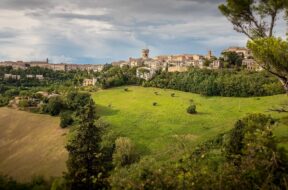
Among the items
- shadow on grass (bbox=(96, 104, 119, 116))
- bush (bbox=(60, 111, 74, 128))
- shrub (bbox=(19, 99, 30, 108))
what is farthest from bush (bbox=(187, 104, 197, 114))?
shrub (bbox=(19, 99, 30, 108))

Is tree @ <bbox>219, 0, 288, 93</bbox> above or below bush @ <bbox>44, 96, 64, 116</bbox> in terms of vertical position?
above

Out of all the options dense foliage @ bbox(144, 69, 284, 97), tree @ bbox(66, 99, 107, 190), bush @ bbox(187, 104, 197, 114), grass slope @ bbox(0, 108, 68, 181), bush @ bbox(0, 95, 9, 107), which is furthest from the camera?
bush @ bbox(0, 95, 9, 107)

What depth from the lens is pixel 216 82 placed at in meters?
87.6

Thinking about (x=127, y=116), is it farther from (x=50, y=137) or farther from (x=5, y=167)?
(x=5, y=167)

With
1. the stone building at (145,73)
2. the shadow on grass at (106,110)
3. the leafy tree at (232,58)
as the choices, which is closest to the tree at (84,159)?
the shadow on grass at (106,110)

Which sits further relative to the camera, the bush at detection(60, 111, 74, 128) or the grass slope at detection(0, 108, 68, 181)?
the bush at detection(60, 111, 74, 128)

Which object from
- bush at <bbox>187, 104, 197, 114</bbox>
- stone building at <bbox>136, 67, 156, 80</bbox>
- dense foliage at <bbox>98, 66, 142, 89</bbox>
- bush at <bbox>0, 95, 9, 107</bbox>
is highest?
stone building at <bbox>136, 67, 156, 80</bbox>

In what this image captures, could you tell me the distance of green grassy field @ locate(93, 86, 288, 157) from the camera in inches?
2376

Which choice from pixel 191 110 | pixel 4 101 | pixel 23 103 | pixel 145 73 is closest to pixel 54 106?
pixel 23 103

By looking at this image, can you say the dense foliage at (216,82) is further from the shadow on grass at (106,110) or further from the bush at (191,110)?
the shadow on grass at (106,110)

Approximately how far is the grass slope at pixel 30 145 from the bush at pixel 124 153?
27.8 ft

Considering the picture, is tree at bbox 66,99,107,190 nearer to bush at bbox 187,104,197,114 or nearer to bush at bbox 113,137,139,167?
bush at bbox 113,137,139,167

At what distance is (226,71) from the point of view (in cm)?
9638

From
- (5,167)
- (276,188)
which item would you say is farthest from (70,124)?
(276,188)
